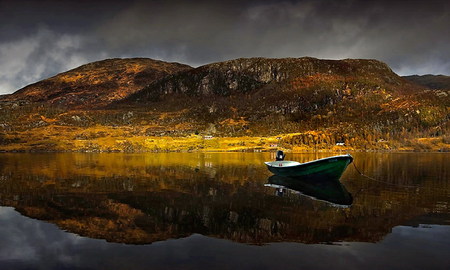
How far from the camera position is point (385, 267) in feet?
40.3

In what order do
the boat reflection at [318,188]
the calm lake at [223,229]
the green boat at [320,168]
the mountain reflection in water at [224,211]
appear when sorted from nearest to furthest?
the calm lake at [223,229] → the mountain reflection in water at [224,211] → the boat reflection at [318,188] → the green boat at [320,168]

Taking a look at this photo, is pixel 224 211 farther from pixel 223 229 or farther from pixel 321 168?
pixel 321 168

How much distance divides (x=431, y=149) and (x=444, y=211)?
149274 mm

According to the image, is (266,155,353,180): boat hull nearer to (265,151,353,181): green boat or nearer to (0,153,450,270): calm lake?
(265,151,353,181): green boat

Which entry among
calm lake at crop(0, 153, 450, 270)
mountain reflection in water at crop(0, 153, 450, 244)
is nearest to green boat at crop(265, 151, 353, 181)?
mountain reflection in water at crop(0, 153, 450, 244)

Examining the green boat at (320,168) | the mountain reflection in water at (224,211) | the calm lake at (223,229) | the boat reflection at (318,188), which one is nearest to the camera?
the calm lake at (223,229)

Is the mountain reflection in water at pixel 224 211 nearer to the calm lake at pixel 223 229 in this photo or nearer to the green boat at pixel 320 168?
the calm lake at pixel 223 229

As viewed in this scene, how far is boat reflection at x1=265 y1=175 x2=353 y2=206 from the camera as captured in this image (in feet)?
85.8

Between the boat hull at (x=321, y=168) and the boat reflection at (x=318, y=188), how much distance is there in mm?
645

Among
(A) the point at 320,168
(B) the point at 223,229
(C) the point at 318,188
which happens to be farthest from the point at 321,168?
(B) the point at 223,229

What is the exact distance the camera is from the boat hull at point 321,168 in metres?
35.0

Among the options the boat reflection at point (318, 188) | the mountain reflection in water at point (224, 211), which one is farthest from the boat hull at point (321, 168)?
the mountain reflection in water at point (224, 211)

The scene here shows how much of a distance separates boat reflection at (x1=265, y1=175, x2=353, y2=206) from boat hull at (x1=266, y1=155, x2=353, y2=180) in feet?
2.12

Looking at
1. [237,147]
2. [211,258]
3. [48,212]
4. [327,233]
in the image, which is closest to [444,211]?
[327,233]
